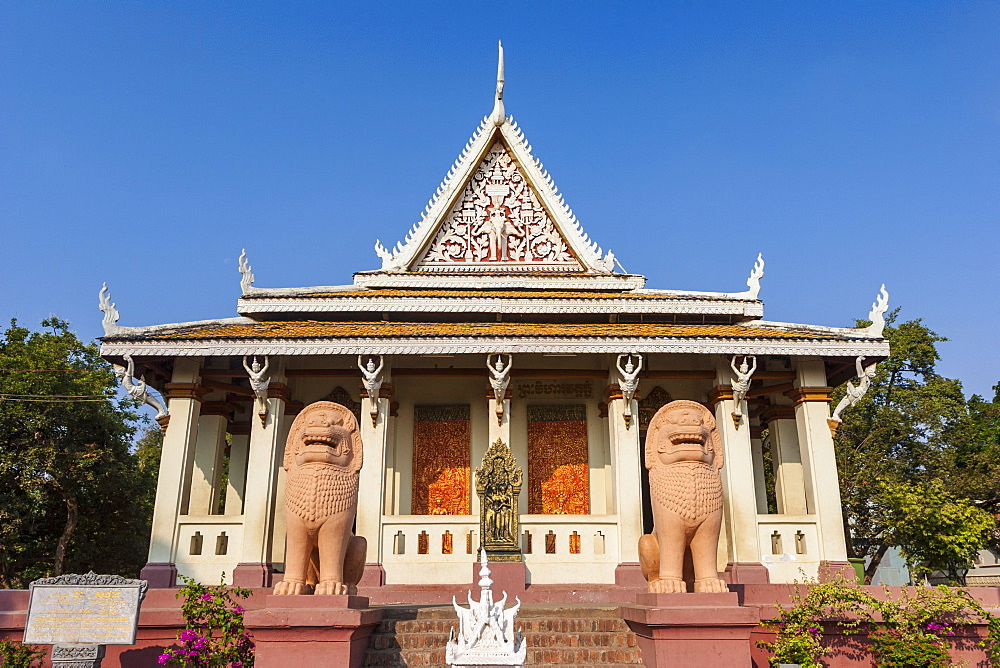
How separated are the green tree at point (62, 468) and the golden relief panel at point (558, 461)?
10062 millimetres

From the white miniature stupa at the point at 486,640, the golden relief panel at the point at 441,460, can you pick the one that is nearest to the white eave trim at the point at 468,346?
the golden relief panel at the point at 441,460

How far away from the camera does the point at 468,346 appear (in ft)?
35.2

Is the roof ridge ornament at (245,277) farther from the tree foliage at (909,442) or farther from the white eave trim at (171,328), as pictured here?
the tree foliage at (909,442)

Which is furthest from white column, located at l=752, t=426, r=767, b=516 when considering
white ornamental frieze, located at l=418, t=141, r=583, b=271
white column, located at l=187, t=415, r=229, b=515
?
white column, located at l=187, t=415, r=229, b=515

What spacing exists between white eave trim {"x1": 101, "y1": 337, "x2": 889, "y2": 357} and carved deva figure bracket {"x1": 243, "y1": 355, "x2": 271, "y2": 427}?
1.00ft

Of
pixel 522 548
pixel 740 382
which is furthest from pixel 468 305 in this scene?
pixel 740 382

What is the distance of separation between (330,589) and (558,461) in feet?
21.5

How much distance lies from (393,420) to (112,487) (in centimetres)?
864

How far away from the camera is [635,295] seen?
44.4ft

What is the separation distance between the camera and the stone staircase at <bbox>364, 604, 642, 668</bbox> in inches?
284

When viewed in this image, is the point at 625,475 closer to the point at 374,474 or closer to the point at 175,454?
the point at 374,474

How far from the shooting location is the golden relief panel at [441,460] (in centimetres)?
1253

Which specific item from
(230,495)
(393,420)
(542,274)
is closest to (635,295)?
(542,274)

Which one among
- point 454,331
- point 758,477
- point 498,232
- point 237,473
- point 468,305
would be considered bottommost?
point 758,477
